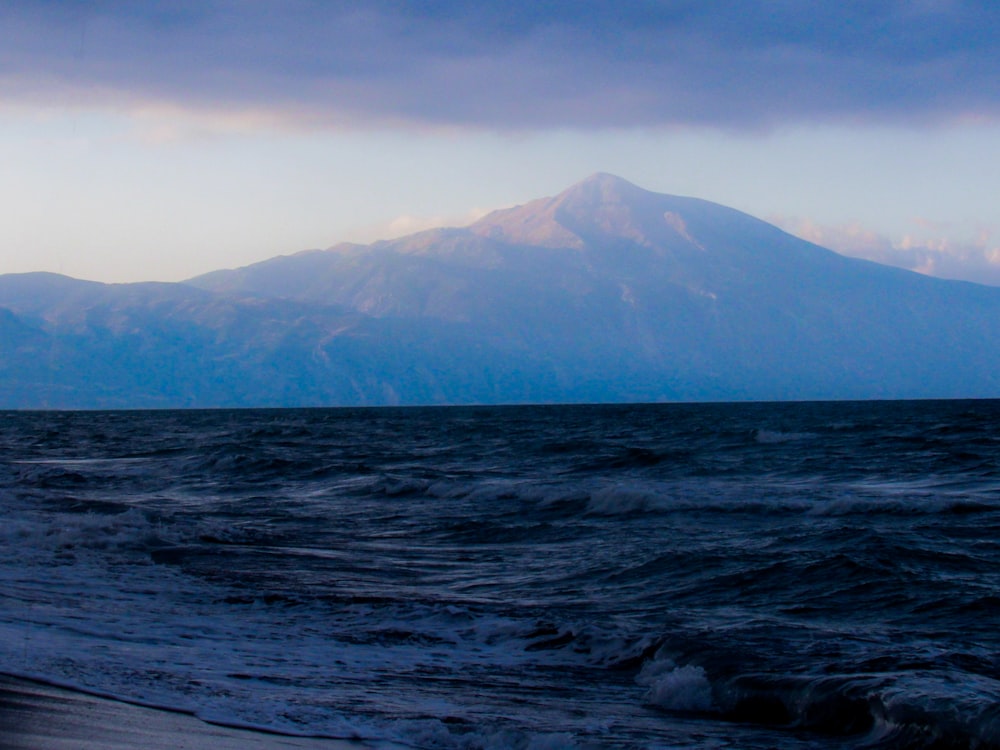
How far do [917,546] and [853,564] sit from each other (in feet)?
8.70

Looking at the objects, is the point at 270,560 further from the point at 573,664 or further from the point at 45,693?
the point at 45,693

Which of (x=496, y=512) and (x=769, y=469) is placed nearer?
(x=496, y=512)

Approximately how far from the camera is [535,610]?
45.6 feet

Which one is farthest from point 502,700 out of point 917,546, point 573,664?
point 917,546

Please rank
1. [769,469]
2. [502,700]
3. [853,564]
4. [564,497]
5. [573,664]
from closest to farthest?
1. [502,700]
2. [573,664]
3. [853,564]
4. [564,497]
5. [769,469]

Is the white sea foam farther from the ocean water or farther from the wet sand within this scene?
the wet sand

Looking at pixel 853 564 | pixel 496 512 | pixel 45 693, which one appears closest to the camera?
pixel 45 693

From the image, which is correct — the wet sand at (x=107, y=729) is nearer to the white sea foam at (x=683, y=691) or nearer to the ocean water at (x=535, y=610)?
the ocean water at (x=535, y=610)

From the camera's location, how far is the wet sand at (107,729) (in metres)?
7.37

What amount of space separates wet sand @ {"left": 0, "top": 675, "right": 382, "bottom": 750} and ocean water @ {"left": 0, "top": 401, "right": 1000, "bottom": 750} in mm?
340

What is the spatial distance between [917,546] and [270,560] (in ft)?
36.0

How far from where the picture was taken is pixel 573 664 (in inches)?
445

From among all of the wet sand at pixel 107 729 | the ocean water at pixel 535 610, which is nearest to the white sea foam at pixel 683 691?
the ocean water at pixel 535 610

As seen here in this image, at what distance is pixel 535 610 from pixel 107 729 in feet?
22.9
